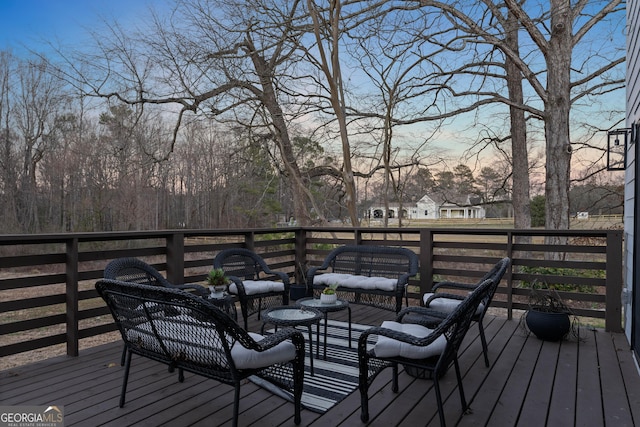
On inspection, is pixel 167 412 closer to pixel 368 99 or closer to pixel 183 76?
pixel 183 76

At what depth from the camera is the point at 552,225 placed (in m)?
7.21

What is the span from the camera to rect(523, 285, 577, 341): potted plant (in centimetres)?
353

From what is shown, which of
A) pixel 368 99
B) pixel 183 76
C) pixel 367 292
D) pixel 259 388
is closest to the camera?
pixel 259 388

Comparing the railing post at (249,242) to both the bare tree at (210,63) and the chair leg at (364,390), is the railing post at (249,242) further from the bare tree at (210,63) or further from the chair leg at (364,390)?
the bare tree at (210,63)

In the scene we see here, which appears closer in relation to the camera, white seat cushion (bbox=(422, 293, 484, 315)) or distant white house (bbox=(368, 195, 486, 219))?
white seat cushion (bbox=(422, 293, 484, 315))

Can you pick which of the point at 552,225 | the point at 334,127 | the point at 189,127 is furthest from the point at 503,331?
the point at 189,127

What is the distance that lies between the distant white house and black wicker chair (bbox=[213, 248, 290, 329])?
17.4 ft

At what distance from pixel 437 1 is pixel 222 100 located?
4.31m

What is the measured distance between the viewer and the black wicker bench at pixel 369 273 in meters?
4.26

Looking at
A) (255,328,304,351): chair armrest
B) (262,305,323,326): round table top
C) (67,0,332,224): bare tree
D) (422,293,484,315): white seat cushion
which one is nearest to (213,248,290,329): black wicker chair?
(262,305,323,326): round table top

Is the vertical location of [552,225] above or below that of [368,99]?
below

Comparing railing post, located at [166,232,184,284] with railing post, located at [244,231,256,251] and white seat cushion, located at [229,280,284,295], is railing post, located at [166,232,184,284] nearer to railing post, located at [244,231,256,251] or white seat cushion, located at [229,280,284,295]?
white seat cushion, located at [229,280,284,295]

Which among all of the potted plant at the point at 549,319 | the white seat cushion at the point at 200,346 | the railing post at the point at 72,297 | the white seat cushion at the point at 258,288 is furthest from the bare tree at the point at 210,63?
the white seat cushion at the point at 200,346

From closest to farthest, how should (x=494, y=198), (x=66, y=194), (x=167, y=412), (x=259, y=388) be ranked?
(x=167, y=412)
(x=259, y=388)
(x=494, y=198)
(x=66, y=194)
